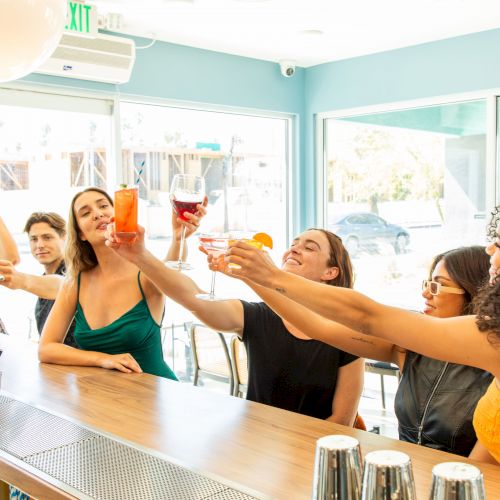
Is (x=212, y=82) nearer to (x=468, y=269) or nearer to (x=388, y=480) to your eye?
(x=468, y=269)

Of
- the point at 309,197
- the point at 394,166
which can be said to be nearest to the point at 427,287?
the point at 394,166

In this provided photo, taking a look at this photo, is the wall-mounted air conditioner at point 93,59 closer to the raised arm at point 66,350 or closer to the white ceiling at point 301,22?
the white ceiling at point 301,22

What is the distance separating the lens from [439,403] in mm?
1818

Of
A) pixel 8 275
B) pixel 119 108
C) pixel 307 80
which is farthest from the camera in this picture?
pixel 307 80

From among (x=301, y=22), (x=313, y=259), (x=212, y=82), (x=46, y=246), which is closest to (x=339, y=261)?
(x=313, y=259)

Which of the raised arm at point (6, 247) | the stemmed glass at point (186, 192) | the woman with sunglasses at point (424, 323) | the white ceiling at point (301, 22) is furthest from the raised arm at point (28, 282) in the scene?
the white ceiling at point (301, 22)

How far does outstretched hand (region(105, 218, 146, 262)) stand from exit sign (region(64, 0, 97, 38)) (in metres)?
2.79

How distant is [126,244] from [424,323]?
34.1 inches

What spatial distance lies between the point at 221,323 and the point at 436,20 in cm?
338

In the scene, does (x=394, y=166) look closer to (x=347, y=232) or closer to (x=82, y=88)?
(x=347, y=232)

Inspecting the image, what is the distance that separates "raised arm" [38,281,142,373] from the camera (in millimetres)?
2227

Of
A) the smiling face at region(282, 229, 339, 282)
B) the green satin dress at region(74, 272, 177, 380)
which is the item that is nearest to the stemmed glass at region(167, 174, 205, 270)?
the smiling face at region(282, 229, 339, 282)

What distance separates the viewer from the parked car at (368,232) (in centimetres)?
585

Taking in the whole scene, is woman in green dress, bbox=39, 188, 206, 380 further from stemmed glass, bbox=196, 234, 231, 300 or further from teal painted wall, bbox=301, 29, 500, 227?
teal painted wall, bbox=301, 29, 500, 227
